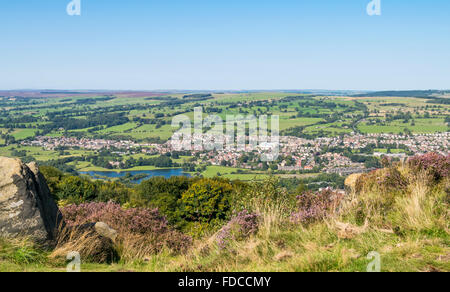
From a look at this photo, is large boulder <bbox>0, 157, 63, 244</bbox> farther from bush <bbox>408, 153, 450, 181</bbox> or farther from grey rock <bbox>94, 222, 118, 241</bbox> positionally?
bush <bbox>408, 153, 450, 181</bbox>

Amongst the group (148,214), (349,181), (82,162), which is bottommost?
(82,162)

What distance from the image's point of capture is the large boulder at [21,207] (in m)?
6.10

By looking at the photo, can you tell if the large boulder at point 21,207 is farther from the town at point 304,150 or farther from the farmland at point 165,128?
the town at point 304,150

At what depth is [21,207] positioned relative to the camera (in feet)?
20.5

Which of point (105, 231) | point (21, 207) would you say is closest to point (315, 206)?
point (105, 231)

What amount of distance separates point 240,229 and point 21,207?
4.26m

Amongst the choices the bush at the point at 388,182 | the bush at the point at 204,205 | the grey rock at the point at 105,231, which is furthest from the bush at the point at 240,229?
the bush at the point at 204,205

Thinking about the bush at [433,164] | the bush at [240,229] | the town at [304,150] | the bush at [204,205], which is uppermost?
the bush at [433,164]

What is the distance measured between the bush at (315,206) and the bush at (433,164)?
98.8 inches

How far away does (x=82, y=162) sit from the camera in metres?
74.9
